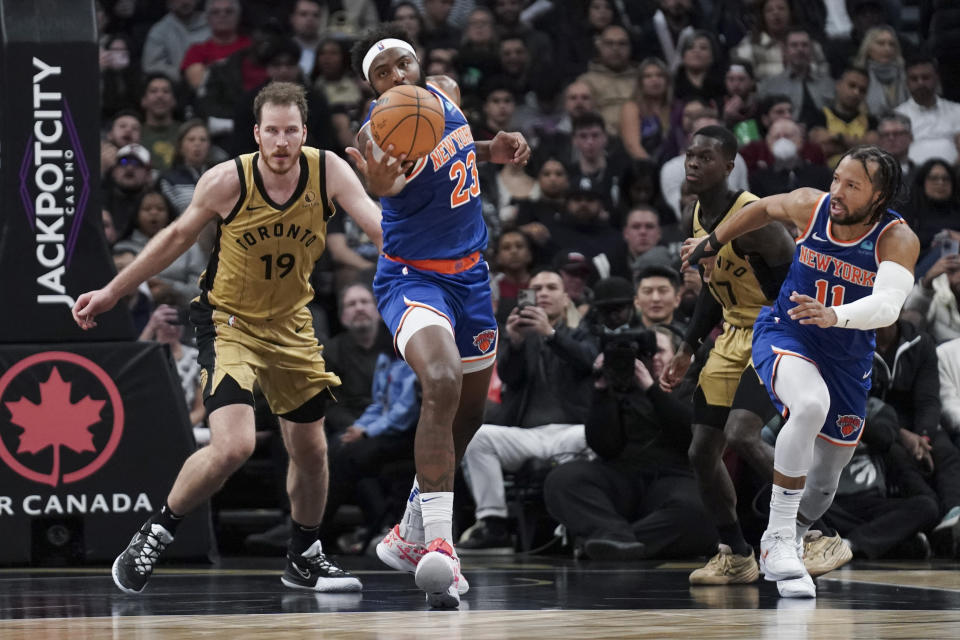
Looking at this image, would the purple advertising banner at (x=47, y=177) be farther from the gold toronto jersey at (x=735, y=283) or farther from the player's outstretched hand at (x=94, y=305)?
the gold toronto jersey at (x=735, y=283)

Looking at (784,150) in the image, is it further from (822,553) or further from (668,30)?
(822,553)

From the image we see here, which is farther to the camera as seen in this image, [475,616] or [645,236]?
[645,236]

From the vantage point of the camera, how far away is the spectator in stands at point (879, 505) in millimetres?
9000

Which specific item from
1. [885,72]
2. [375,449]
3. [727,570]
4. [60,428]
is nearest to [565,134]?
[885,72]

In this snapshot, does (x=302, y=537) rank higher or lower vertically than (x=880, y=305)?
lower

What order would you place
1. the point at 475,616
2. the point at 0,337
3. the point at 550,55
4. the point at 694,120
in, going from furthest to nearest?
the point at 550,55 < the point at 694,120 < the point at 0,337 < the point at 475,616

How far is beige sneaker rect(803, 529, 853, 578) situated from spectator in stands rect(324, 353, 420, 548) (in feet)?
10.2

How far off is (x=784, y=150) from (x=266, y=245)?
20.7 feet

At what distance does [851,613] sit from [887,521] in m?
3.32

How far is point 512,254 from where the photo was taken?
10867 millimetres

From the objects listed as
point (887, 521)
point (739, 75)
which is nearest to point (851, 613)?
point (887, 521)

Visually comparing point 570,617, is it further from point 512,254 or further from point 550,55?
point 550,55

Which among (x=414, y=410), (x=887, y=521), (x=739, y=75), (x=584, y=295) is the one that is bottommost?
(x=887, y=521)

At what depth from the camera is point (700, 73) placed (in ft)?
43.8
